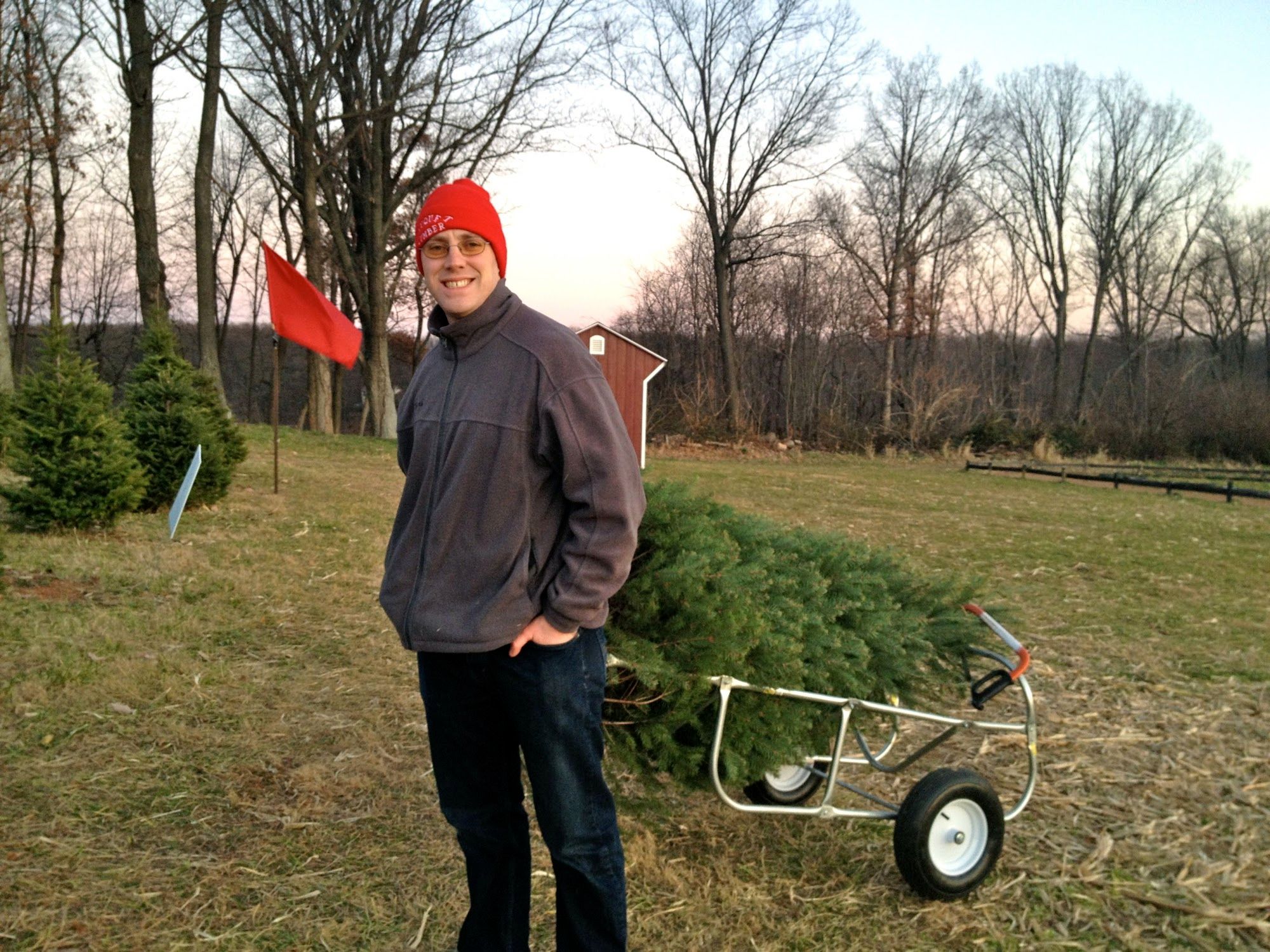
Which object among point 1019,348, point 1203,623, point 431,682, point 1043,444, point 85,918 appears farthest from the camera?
point 1019,348

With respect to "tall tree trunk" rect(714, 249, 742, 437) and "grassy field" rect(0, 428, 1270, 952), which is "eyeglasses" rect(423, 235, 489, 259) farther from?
"tall tree trunk" rect(714, 249, 742, 437)

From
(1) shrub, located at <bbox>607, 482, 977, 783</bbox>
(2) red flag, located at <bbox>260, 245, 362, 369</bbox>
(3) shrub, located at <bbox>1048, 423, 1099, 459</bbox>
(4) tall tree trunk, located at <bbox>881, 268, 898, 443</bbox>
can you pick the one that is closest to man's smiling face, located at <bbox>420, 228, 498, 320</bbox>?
(1) shrub, located at <bbox>607, 482, 977, 783</bbox>

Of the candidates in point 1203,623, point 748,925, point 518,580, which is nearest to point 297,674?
point 748,925

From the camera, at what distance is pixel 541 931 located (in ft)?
9.69

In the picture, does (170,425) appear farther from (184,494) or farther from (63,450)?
(184,494)

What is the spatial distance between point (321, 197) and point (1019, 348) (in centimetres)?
3583

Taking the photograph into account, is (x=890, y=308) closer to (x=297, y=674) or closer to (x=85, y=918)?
(x=297, y=674)

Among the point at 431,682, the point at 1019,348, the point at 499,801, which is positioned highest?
the point at 1019,348

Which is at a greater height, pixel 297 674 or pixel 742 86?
pixel 742 86

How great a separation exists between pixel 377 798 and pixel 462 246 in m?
2.61

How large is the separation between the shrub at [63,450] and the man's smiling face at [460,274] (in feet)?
24.5

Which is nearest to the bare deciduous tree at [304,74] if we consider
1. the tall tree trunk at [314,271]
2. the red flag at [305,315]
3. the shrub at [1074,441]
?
the tall tree trunk at [314,271]

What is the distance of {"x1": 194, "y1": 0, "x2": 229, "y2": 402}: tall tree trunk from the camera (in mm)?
17750

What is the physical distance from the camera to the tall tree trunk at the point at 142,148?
15133mm
